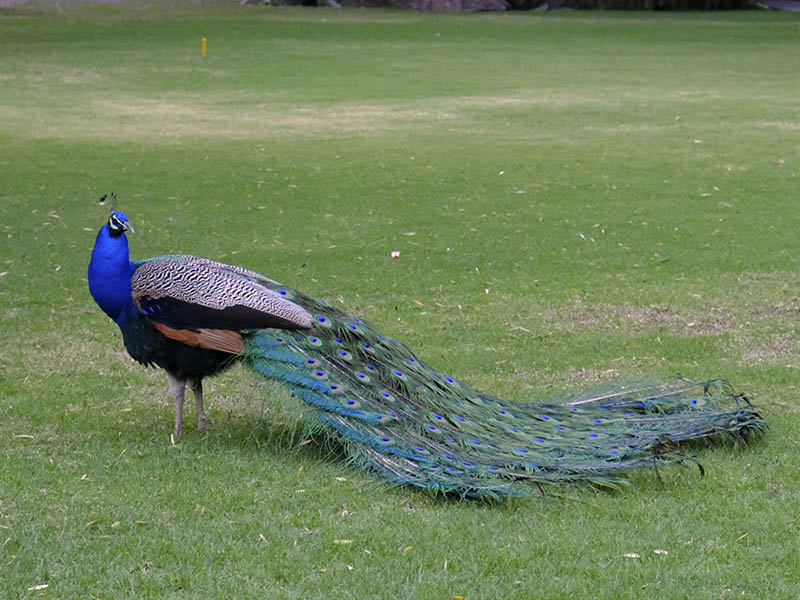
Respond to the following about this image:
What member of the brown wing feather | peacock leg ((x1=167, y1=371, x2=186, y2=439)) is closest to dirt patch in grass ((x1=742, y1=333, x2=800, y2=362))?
the brown wing feather

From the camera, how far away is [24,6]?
37844mm

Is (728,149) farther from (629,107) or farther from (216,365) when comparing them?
(216,365)

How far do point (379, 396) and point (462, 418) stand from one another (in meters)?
0.45

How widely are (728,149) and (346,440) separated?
12291 millimetres

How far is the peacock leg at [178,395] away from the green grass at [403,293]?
9cm

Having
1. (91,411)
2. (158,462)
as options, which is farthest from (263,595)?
(91,411)

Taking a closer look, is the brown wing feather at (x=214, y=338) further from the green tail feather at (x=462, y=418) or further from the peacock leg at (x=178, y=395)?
the peacock leg at (x=178, y=395)

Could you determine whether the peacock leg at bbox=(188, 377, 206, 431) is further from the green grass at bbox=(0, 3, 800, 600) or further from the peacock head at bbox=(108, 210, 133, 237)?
the peacock head at bbox=(108, 210, 133, 237)

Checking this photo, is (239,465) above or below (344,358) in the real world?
below

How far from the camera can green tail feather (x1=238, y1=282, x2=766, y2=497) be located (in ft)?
16.9

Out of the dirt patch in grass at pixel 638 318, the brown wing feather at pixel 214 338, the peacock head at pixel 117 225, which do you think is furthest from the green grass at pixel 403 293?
→ the peacock head at pixel 117 225

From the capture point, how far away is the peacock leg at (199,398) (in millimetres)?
6039

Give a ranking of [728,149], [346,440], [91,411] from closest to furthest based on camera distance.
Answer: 1. [346,440]
2. [91,411]
3. [728,149]

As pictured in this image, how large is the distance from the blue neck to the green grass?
808mm
